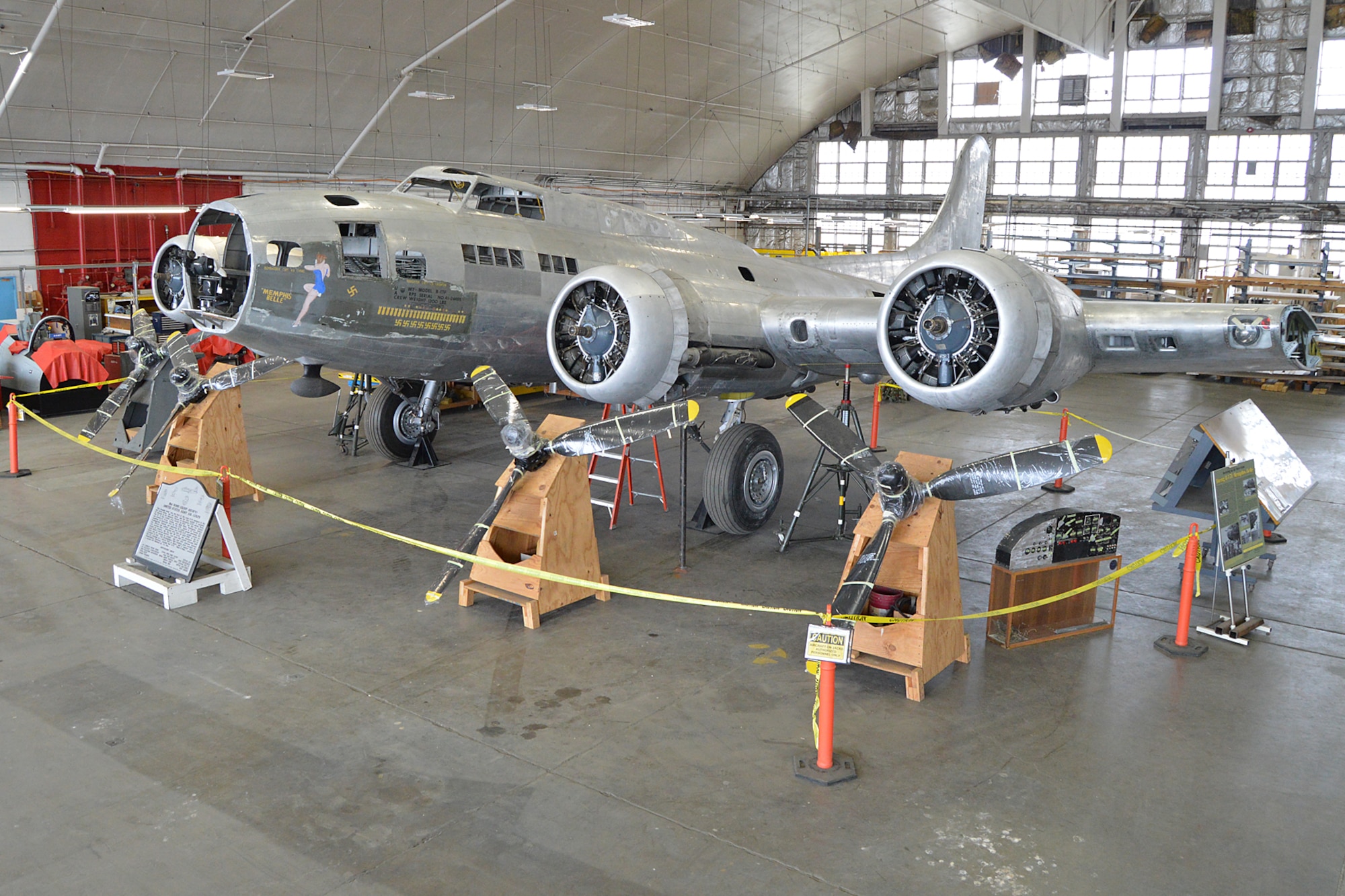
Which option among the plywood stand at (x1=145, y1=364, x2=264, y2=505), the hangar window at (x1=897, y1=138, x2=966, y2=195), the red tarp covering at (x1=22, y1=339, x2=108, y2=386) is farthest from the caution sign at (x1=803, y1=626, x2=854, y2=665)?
the hangar window at (x1=897, y1=138, x2=966, y2=195)

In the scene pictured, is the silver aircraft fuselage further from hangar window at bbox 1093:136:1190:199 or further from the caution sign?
hangar window at bbox 1093:136:1190:199

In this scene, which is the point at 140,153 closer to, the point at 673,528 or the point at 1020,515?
the point at 673,528

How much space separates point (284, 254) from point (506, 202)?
2.84 m

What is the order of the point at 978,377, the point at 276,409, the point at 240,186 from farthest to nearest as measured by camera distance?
the point at 240,186 < the point at 276,409 < the point at 978,377

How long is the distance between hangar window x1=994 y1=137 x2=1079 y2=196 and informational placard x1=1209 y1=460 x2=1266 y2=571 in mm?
34136

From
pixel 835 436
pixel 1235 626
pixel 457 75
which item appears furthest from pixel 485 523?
pixel 457 75

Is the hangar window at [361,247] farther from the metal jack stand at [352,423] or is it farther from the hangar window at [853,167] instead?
the hangar window at [853,167]

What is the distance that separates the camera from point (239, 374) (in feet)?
40.7

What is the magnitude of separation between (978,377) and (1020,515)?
4742 mm

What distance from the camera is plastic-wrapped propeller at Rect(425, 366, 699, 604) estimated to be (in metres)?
8.59

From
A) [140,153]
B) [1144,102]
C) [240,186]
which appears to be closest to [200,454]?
[140,153]

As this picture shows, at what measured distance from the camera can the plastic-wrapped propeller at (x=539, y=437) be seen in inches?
338

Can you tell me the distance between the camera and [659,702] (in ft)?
24.3

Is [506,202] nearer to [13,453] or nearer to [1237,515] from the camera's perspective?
[13,453]
